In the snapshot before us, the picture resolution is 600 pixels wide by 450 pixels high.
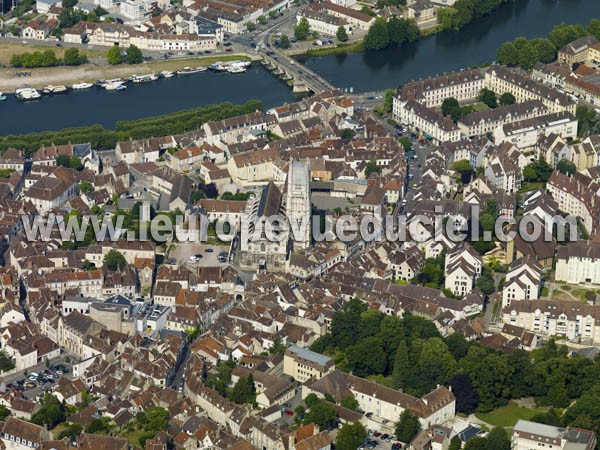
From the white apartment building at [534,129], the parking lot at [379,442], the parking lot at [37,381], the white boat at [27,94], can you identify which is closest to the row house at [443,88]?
the white apartment building at [534,129]

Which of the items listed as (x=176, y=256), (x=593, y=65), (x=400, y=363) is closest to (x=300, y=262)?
(x=176, y=256)

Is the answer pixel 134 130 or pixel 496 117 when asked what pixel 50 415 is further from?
pixel 496 117

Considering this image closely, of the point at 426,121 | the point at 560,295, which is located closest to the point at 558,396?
the point at 560,295

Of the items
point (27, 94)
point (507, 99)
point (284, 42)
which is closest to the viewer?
point (507, 99)

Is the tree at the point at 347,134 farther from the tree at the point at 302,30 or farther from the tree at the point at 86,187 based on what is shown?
the tree at the point at 302,30

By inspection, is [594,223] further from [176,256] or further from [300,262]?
[176,256]

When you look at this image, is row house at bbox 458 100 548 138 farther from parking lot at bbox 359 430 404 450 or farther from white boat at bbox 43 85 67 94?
parking lot at bbox 359 430 404 450

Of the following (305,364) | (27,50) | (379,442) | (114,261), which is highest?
(27,50)

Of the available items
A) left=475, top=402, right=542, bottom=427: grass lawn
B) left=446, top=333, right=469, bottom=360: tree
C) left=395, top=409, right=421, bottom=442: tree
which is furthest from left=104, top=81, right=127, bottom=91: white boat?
left=395, top=409, right=421, bottom=442: tree
